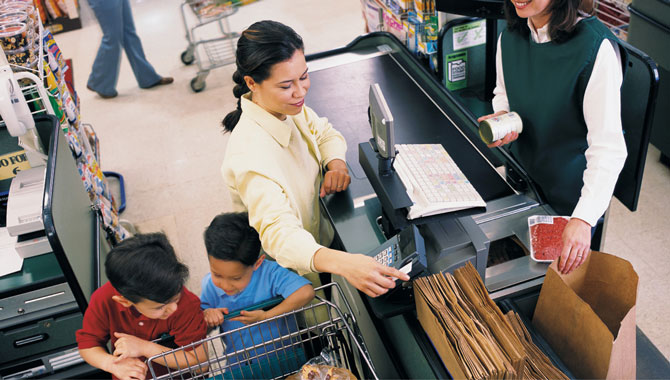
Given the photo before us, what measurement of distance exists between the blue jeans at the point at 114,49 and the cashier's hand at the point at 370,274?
448cm

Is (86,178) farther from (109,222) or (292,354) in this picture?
(292,354)

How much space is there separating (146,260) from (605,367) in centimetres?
120

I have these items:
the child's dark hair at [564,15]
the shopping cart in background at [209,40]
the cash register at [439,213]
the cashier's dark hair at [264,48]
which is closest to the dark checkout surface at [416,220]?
the cash register at [439,213]

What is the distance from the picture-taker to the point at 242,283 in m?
1.80

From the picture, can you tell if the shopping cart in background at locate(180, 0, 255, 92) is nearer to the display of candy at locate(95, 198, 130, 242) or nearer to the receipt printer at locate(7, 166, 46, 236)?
the display of candy at locate(95, 198, 130, 242)

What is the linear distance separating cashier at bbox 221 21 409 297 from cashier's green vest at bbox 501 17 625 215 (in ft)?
2.58

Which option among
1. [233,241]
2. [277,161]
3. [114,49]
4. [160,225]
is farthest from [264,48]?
[114,49]

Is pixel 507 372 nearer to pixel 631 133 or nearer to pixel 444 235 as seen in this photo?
pixel 444 235

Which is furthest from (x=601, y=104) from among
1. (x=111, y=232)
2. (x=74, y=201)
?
(x=111, y=232)

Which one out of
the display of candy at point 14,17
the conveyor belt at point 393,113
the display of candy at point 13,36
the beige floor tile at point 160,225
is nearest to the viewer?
the conveyor belt at point 393,113

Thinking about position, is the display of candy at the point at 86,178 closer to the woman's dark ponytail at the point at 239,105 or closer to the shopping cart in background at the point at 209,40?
the woman's dark ponytail at the point at 239,105

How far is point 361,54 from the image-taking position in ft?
10.3

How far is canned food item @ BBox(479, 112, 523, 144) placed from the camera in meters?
1.90

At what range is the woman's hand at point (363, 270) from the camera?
1.43 metres
